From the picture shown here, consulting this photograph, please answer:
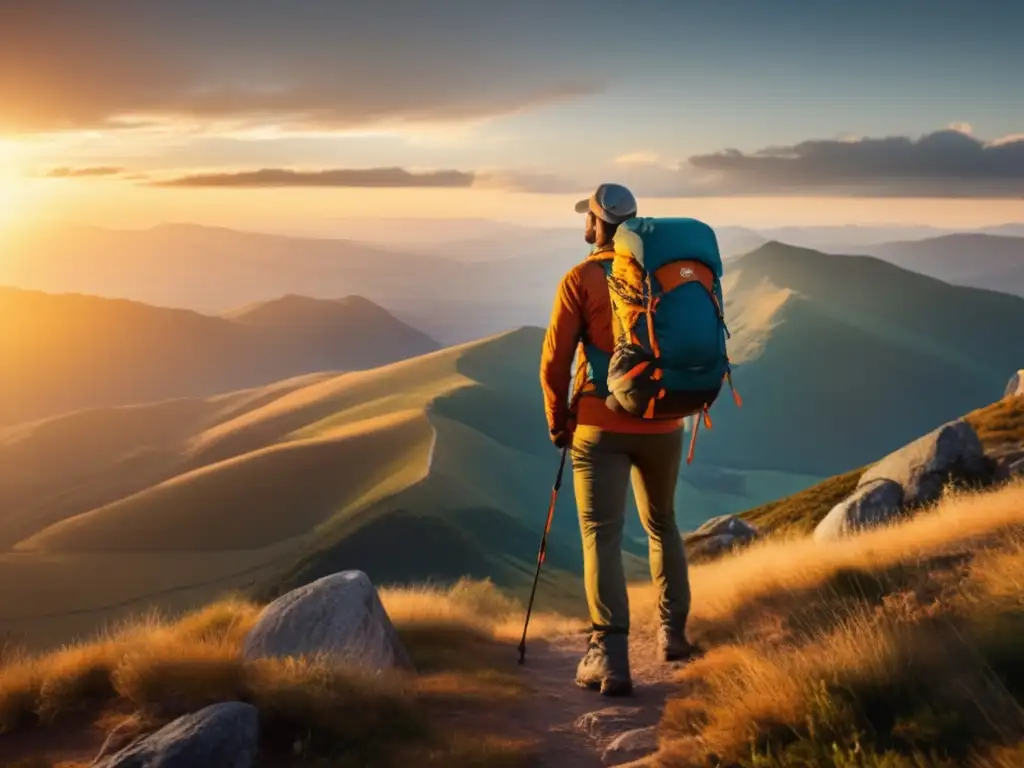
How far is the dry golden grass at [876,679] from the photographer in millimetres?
4480

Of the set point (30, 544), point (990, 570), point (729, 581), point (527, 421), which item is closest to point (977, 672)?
point (990, 570)

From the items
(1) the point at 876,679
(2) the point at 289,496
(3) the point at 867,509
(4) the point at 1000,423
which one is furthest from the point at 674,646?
(2) the point at 289,496

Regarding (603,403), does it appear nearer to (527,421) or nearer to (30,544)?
(30,544)

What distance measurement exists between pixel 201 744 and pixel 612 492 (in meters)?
3.38

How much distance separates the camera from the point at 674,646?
25.5 ft

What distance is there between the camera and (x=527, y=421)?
154m

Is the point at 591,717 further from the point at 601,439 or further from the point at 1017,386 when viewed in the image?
the point at 1017,386

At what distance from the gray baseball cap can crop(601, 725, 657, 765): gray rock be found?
3810 millimetres

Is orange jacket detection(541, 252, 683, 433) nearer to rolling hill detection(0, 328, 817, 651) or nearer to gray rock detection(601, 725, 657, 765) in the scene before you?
gray rock detection(601, 725, 657, 765)

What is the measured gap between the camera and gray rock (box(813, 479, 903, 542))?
16828 millimetres

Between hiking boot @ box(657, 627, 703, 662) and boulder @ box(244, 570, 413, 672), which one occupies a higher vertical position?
boulder @ box(244, 570, 413, 672)

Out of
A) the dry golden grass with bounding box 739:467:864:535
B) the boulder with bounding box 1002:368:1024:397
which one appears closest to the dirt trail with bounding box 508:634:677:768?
the dry golden grass with bounding box 739:467:864:535

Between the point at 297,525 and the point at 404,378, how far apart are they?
6610 centimetres

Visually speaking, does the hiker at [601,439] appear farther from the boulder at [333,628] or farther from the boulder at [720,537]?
the boulder at [720,537]
